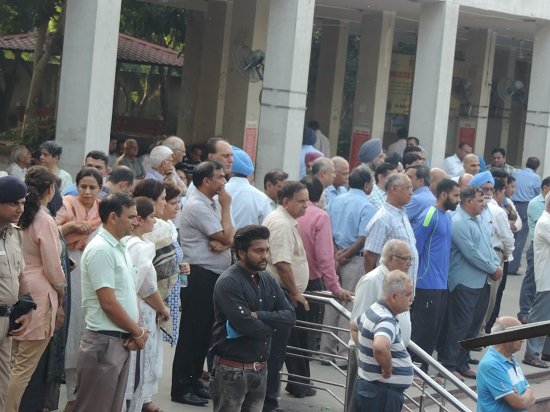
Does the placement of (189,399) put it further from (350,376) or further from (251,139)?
(251,139)

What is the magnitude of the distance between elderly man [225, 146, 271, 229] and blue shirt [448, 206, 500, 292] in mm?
2525

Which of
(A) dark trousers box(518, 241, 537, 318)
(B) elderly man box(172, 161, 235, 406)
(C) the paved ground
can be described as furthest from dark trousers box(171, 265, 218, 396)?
(A) dark trousers box(518, 241, 537, 318)

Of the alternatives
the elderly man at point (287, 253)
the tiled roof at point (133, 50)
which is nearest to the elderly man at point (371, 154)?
the elderly man at point (287, 253)

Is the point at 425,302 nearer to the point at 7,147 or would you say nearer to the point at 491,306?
the point at 491,306

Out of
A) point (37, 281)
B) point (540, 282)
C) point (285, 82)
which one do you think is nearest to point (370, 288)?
point (37, 281)

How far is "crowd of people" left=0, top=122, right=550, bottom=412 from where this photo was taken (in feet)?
23.3

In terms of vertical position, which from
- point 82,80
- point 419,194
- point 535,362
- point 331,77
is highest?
point 331,77

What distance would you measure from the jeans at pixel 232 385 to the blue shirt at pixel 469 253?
15.1ft

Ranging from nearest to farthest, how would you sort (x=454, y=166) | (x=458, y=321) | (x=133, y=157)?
1. (x=458, y=321)
2. (x=133, y=157)
3. (x=454, y=166)

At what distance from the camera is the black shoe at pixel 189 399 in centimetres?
913

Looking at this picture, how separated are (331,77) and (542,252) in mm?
16037

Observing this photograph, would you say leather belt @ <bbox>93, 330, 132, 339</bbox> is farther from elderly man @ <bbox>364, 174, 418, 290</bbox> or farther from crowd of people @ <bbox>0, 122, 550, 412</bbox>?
elderly man @ <bbox>364, 174, 418, 290</bbox>

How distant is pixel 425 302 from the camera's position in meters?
11.1

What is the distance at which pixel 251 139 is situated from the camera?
1944 centimetres
